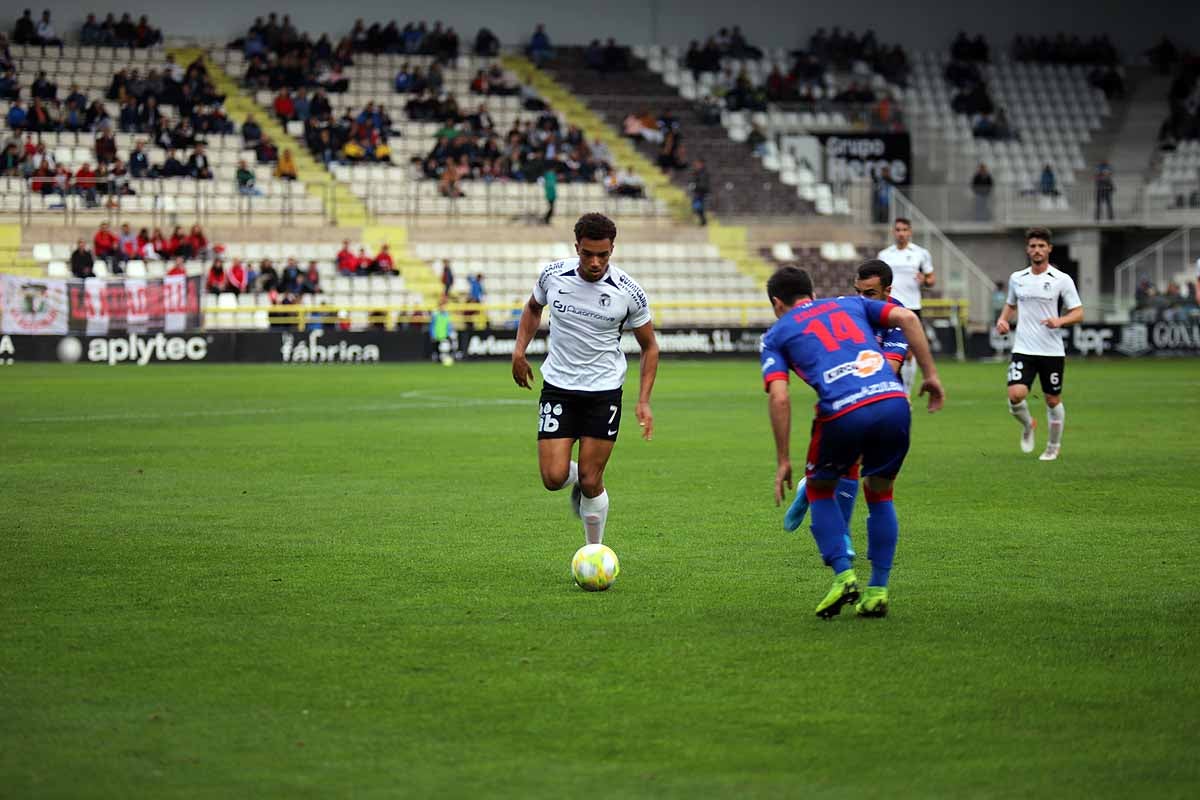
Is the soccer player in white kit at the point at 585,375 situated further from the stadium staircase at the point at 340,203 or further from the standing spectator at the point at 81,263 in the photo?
the stadium staircase at the point at 340,203

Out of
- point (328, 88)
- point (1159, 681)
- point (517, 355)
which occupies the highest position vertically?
point (328, 88)

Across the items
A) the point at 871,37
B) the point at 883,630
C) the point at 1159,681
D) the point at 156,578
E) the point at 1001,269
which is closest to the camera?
the point at 1159,681

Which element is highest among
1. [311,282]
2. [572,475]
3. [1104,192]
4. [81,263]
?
[1104,192]

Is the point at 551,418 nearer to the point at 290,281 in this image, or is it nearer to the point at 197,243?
the point at 290,281

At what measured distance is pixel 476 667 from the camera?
6.47 m

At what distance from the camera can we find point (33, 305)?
35.4 meters

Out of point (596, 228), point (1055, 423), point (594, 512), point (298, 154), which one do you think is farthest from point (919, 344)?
point (298, 154)

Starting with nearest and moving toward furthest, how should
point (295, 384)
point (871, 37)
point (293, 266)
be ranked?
point (295, 384) → point (293, 266) → point (871, 37)

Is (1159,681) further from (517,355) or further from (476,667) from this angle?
(517,355)

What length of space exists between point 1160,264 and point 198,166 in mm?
24874

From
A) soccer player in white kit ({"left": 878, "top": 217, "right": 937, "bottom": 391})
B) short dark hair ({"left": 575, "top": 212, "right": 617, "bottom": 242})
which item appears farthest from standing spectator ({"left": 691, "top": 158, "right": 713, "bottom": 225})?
short dark hair ({"left": 575, "top": 212, "right": 617, "bottom": 242})

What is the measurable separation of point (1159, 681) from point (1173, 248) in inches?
1514

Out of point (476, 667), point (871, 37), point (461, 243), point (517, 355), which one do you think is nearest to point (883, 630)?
point (476, 667)

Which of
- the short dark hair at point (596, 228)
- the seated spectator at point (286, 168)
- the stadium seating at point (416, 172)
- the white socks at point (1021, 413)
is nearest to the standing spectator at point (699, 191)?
the stadium seating at point (416, 172)
